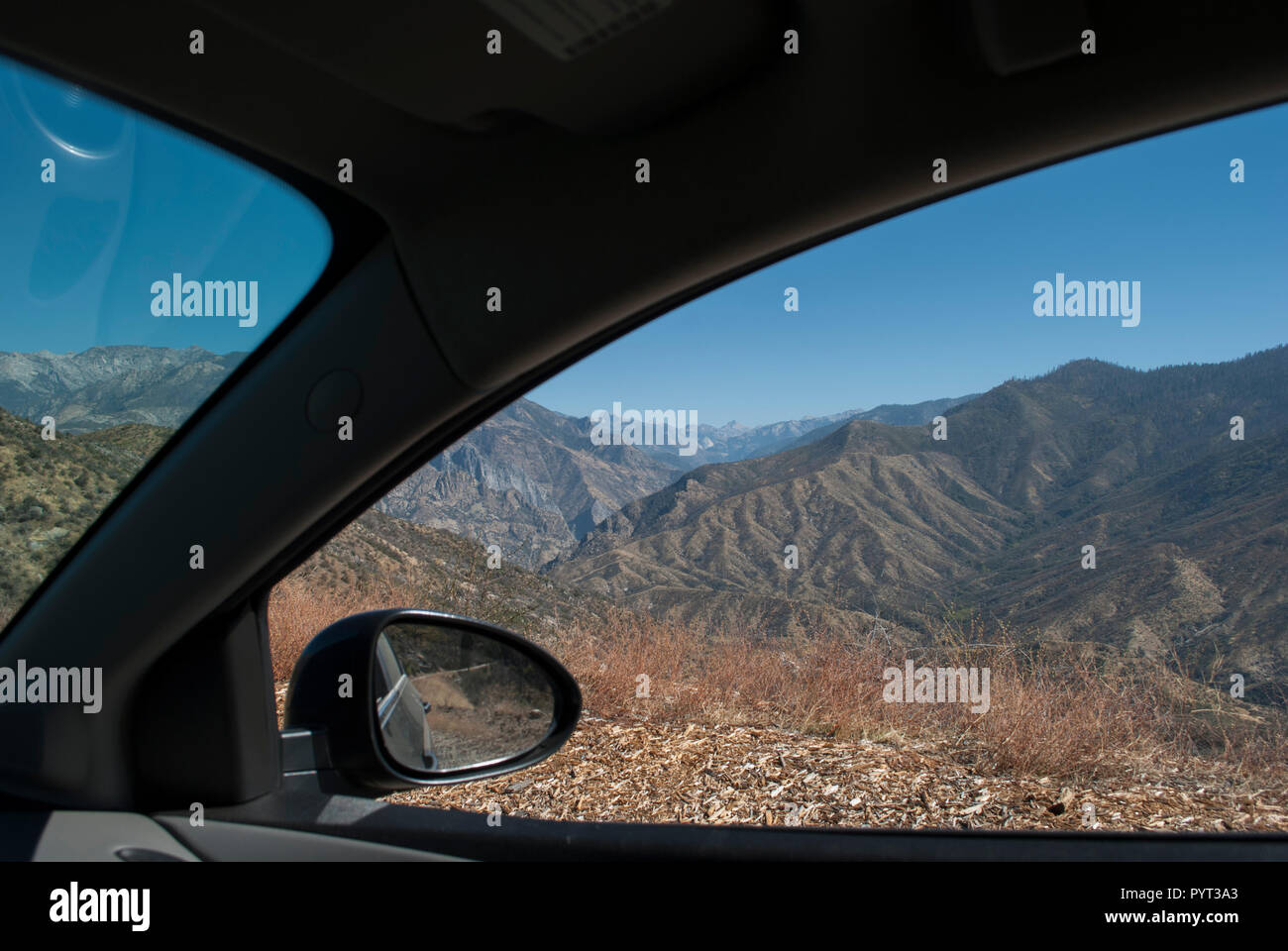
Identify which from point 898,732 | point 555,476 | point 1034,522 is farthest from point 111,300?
point 555,476

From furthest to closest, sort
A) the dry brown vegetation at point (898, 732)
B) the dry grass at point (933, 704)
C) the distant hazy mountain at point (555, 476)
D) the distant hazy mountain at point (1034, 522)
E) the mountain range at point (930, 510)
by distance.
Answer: the distant hazy mountain at point (555, 476)
the distant hazy mountain at point (1034, 522)
the dry grass at point (933, 704)
the dry brown vegetation at point (898, 732)
the mountain range at point (930, 510)

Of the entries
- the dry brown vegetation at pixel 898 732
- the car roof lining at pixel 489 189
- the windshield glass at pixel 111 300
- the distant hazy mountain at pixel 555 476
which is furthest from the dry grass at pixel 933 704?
the distant hazy mountain at pixel 555 476

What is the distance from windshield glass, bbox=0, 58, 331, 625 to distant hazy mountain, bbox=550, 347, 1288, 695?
4349 millimetres

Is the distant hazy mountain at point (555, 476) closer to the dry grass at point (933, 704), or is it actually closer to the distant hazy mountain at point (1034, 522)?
the distant hazy mountain at point (1034, 522)

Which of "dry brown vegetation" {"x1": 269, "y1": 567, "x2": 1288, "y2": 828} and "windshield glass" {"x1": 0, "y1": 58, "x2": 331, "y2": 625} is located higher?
"windshield glass" {"x1": 0, "y1": 58, "x2": 331, "y2": 625}

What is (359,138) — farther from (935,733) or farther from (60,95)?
(935,733)

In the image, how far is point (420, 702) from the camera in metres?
1.83

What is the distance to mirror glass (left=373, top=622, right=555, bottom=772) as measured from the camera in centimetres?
168

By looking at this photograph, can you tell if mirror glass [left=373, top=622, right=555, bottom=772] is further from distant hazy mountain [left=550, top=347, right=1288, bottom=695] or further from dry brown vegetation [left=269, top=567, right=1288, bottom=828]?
distant hazy mountain [left=550, top=347, right=1288, bottom=695]

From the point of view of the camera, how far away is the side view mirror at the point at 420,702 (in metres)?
1.49

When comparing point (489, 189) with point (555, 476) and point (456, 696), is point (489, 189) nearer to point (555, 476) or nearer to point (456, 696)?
point (456, 696)

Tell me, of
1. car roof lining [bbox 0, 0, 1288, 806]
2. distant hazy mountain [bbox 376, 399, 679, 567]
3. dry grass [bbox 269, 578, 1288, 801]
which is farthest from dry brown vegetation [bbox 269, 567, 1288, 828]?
distant hazy mountain [bbox 376, 399, 679, 567]

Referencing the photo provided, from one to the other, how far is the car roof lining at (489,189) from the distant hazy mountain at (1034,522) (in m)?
3.69
